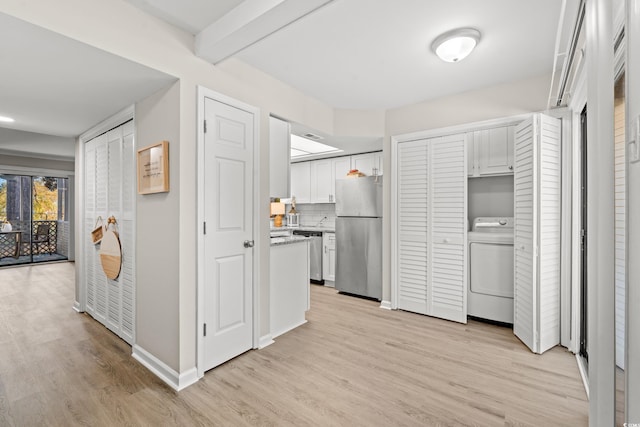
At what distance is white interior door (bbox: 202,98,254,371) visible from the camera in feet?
7.36

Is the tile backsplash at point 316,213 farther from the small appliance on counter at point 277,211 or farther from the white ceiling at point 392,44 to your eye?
the white ceiling at point 392,44

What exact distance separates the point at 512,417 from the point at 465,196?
6.62ft

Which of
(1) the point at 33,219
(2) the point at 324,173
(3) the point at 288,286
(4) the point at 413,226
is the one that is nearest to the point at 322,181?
(2) the point at 324,173

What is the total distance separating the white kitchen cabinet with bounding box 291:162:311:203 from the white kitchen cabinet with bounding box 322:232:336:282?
1.03 metres

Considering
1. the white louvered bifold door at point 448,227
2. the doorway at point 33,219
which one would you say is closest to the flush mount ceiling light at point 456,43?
the white louvered bifold door at point 448,227

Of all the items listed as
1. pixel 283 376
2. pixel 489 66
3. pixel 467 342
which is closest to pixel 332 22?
pixel 489 66


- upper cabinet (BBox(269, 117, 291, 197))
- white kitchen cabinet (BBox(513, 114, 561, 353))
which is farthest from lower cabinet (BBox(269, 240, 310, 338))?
white kitchen cabinet (BBox(513, 114, 561, 353))

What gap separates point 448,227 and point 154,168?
2847 mm

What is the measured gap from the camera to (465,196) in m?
3.19

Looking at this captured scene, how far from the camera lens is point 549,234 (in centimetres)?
261

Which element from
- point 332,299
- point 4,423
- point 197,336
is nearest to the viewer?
point 4,423

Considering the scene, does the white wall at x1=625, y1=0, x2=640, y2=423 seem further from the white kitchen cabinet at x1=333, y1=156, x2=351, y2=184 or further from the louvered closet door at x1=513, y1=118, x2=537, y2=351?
the white kitchen cabinet at x1=333, y1=156, x2=351, y2=184

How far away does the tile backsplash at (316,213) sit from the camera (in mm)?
5645

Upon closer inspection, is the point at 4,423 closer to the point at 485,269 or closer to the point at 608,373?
the point at 608,373
